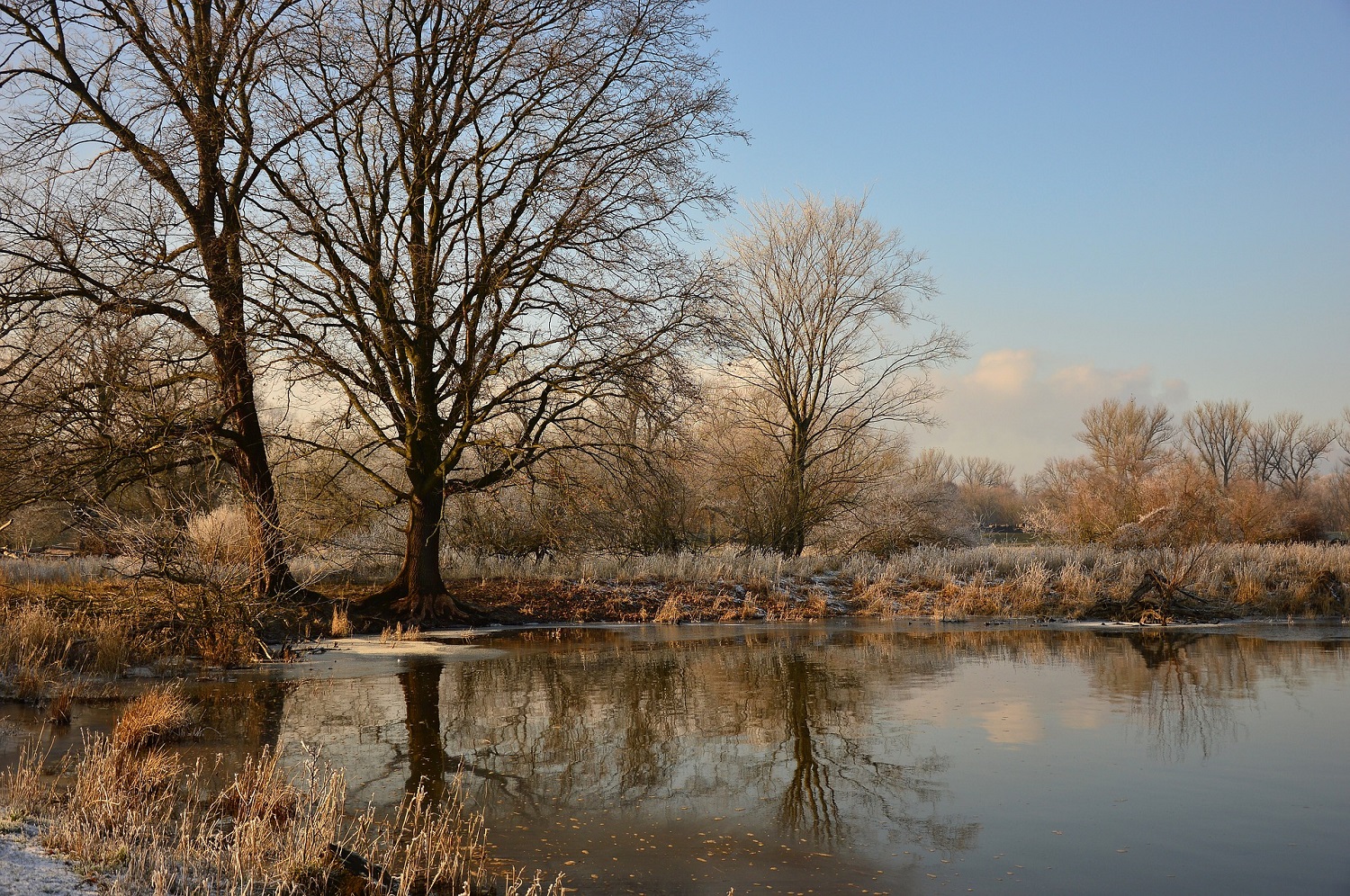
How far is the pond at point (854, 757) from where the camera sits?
20.3 ft

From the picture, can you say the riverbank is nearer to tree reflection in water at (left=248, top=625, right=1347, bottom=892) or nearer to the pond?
the pond

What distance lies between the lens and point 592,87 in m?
18.5

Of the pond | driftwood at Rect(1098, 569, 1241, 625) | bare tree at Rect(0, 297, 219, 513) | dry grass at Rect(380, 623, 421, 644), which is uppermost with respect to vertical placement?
bare tree at Rect(0, 297, 219, 513)

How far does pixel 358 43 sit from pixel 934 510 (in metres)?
22.6

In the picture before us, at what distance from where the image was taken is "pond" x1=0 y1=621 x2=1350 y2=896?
6.18 meters

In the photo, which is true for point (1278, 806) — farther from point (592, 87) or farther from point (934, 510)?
point (934, 510)

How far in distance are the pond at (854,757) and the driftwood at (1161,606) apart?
455 cm

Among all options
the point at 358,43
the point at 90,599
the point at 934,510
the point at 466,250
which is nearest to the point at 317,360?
the point at 466,250

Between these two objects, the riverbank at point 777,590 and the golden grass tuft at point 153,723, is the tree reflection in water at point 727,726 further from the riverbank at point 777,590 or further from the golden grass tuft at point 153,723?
the riverbank at point 777,590

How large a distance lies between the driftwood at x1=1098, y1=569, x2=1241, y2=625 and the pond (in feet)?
14.9

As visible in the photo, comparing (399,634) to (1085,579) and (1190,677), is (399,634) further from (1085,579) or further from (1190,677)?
(1085,579)

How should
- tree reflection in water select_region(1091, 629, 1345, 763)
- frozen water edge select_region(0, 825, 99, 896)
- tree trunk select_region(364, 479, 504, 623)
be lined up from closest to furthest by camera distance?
frozen water edge select_region(0, 825, 99, 896) < tree reflection in water select_region(1091, 629, 1345, 763) < tree trunk select_region(364, 479, 504, 623)

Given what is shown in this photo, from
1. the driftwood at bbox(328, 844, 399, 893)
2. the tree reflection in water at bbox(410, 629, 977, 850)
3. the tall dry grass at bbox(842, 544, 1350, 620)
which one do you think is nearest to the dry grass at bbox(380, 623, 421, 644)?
the tree reflection in water at bbox(410, 629, 977, 850)

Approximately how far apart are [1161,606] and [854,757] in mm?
14726
